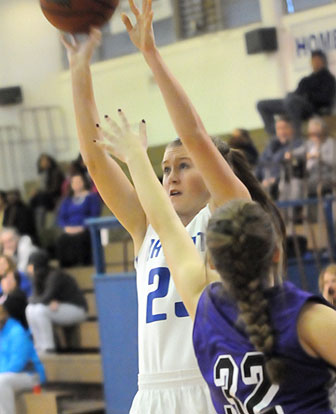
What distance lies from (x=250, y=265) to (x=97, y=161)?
99 centimetres


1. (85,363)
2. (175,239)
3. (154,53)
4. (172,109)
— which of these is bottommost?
(85,363)

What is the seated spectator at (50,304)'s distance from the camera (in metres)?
8.27

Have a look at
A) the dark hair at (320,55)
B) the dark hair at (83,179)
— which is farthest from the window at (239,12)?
the dark hair at (83,179)

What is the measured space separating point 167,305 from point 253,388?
728mm

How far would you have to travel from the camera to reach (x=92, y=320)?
344 inches

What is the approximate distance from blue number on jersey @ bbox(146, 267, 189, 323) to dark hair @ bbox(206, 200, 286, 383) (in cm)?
70

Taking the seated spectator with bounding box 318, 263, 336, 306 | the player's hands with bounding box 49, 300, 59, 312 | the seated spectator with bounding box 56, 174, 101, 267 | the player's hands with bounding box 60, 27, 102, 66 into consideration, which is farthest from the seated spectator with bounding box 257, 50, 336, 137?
the player's hands with bounding box 60, 27, 102, 66

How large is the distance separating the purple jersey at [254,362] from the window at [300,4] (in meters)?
8.53

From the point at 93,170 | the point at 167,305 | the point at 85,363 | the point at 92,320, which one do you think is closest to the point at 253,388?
the point at 167,305

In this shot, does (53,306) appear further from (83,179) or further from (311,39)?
(311,39)

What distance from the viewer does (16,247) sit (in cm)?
978

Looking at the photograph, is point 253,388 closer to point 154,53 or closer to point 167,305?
point 167,305

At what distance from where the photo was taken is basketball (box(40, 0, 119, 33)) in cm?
294

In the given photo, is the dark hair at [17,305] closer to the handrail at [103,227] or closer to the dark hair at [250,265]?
the handrail at [103,227]
